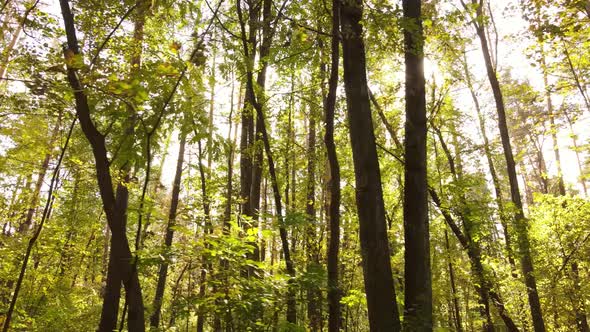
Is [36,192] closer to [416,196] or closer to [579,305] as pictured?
[416,196]

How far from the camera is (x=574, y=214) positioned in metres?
9.59

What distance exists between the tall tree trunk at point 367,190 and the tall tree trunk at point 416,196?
0.26 meters

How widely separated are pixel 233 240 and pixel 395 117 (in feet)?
23.0

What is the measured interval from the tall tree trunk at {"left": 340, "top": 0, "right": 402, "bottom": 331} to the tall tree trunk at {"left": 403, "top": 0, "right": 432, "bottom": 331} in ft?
0.84

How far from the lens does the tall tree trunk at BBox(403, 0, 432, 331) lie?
10.4 feet

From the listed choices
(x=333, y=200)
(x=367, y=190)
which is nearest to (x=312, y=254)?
(x=333, y=200)

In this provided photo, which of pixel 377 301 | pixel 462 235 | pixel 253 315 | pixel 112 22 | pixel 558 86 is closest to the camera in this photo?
pixel 377 301

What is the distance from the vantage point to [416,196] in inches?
137

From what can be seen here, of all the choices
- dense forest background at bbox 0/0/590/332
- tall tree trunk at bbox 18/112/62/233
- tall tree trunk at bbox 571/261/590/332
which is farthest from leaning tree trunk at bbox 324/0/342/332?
tall tree trunk at bbox 571/261/590/332

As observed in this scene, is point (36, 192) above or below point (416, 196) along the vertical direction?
above

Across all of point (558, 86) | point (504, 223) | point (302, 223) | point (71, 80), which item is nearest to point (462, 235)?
point (504, 223)

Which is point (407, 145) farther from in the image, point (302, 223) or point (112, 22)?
point (112, 22)

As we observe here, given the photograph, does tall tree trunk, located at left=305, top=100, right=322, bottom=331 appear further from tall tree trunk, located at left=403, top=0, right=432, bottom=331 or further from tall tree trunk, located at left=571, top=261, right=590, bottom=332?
tall tree trunk, located at left=571, top=261, right=590, bottom=332

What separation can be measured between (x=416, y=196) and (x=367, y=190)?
56cm
